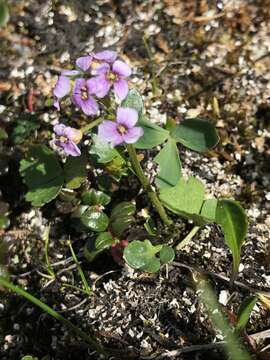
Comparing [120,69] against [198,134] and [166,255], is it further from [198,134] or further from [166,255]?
[166,255]

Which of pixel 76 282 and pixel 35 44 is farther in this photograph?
pixel 35 44

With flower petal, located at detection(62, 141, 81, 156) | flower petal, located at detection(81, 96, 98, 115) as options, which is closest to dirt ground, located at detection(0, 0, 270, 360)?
flower petal, located at detection(62, 141, 81, 156)

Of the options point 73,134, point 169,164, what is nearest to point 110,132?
point 73,134

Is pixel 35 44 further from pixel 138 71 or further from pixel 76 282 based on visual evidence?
pixel 76 282

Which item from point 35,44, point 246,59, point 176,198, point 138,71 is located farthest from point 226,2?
point 176,198

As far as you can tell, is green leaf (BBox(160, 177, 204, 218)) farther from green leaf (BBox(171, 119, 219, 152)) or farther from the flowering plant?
green leaf (BBox(171, 119, 219, 152))
